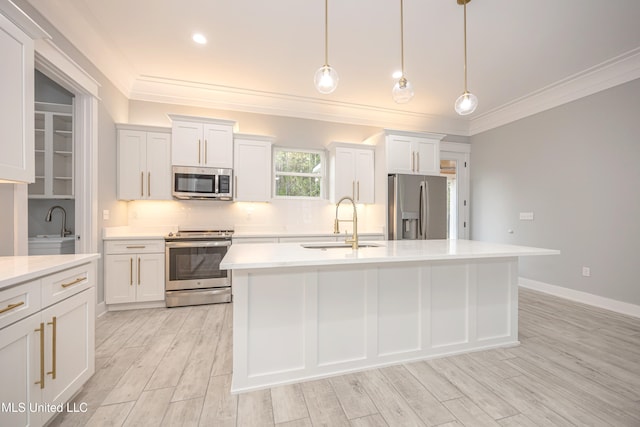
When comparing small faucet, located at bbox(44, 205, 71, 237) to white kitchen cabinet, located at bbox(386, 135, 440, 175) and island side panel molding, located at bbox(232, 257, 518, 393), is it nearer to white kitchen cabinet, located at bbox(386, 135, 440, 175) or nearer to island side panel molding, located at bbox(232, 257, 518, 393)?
island side panel molding, located at bbox(232, 257, 518, 393)

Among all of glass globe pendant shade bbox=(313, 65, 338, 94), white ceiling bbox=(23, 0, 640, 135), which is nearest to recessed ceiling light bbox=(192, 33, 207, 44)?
white ceiling bbox=(23, 0, 640, 135)

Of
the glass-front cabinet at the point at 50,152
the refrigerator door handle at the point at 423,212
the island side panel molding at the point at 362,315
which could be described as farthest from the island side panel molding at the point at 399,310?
the glass-front cabinet at the point at 50,152

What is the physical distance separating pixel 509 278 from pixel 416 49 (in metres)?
2.54

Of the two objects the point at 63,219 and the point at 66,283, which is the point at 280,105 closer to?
the point at 63,219

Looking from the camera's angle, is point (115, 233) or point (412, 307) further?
point (115, 233)

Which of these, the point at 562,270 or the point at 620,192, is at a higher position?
the point at 620,192

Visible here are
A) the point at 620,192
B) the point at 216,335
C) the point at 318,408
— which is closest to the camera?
the point at 318,408

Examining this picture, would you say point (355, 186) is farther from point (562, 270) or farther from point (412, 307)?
point (562, 270)

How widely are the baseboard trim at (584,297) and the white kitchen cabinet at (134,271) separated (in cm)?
529

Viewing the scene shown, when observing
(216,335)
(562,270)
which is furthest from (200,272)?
(562,270)

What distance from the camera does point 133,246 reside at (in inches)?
122

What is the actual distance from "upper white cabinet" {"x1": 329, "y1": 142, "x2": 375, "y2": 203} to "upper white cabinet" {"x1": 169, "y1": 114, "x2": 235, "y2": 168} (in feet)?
5.14

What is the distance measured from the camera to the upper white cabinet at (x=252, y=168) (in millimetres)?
3719

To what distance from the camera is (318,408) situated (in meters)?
1.54
